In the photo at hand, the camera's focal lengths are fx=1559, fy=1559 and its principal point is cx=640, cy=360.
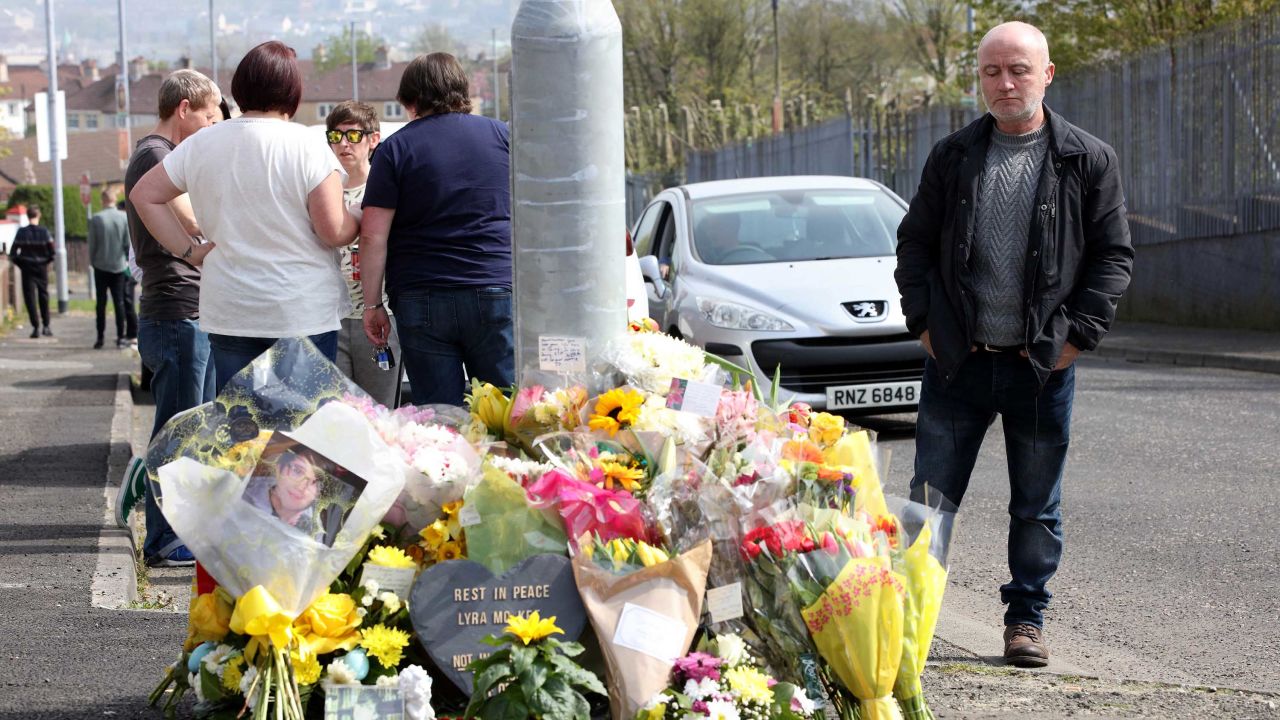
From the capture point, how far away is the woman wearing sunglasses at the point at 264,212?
17.2 feet

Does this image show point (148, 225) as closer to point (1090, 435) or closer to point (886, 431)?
point (886, 431)

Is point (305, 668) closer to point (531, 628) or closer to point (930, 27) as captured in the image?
point (531, 628)

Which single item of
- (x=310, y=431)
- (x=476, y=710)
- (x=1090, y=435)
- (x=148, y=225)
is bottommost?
(x=1090, y=435)

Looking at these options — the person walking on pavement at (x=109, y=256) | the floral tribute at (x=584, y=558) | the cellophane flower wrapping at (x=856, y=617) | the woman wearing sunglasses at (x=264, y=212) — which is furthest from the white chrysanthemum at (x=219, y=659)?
the person walking on pavement at (x=109, y=256)

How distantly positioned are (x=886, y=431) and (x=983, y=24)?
20348 mm

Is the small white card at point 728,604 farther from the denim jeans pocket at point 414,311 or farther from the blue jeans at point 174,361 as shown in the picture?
the blue jeans at point 174,361

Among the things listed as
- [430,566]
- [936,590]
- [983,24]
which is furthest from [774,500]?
[983,24]

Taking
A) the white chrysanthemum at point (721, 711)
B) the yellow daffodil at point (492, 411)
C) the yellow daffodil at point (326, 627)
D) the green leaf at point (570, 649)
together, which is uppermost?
the yellow daffodil at point (492, 411)

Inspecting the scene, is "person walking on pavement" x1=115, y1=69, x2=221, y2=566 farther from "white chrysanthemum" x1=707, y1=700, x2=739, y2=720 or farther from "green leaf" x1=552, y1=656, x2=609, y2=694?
"white chrysanthemum" x1=707, y1=700, x2=739, y2=720

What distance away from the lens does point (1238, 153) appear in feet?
59.0

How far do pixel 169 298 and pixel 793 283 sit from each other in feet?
15.2

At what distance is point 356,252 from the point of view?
6941 mm

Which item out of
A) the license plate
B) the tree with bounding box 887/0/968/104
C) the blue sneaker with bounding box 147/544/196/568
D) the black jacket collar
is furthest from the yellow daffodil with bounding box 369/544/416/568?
the tree with bounding box 887/0/968/104

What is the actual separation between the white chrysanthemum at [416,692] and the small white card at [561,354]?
120 centimetres
